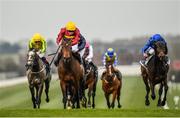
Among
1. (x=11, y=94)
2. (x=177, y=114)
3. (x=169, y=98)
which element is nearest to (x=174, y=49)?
(x=11, y=94)

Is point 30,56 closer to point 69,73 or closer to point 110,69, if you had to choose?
point 69,73

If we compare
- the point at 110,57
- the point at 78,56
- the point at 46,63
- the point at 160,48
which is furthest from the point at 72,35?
the point at 110,57

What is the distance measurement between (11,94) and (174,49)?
189ft

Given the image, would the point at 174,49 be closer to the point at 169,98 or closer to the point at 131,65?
the point at 131,65

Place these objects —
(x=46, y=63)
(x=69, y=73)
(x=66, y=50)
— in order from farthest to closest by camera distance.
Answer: (x=46, y=63) → (x=69, y=73) → (x=66, y=50)

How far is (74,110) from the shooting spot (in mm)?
25703

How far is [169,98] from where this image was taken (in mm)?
62625

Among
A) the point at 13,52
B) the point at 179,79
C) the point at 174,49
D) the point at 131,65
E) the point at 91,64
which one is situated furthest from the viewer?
the point at 13,52

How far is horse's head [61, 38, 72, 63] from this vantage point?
91.0 ft

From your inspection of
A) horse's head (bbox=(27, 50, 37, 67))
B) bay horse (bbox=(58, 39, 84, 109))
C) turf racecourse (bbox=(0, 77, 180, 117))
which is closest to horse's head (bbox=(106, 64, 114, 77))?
turf racecourse (bbox=(0, 77, 180, 117))

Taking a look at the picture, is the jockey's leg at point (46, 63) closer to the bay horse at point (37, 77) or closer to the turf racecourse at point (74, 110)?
the bay horse at point (37, 77)

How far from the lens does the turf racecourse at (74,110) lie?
24.8 metres

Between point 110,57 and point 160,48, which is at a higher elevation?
point 160,48

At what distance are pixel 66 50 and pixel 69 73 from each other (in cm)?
94
